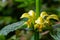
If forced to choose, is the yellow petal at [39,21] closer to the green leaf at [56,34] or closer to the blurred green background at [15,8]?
the green leaf at [56,34]

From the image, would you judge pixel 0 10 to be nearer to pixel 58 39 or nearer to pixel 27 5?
pixel 27 5

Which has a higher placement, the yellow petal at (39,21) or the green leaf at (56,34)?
the yellow petal at (39,21)

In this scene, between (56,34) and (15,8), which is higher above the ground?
(15,8)

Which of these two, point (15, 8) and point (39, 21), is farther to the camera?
point (15, 8)

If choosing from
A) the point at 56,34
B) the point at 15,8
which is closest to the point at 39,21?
the point at 56,34

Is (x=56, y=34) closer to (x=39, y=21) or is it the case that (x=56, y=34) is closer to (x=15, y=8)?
(x=39, y=21)

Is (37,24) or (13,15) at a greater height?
(13,15)

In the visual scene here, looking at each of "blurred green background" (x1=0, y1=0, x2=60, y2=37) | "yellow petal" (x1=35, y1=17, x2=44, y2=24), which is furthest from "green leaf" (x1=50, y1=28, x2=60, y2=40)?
"blurred green background" (x1=0, y1=0, x2=60, y2=37)

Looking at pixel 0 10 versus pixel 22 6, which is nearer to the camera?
pixel 22 6

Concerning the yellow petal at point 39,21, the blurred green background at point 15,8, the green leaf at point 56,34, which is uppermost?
the blurred green background at point 15,8

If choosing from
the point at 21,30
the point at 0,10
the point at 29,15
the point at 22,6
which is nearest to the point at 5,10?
the point at 0,10

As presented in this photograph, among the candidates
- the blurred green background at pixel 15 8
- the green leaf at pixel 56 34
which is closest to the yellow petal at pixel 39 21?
the green leaf at pixel 56 34
